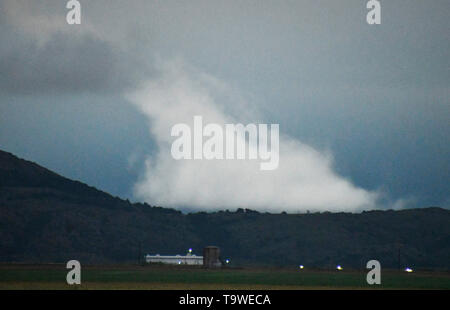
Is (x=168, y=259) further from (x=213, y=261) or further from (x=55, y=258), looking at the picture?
(x=55, y=258)

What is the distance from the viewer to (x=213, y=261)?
490 feet

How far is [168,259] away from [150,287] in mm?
96321
